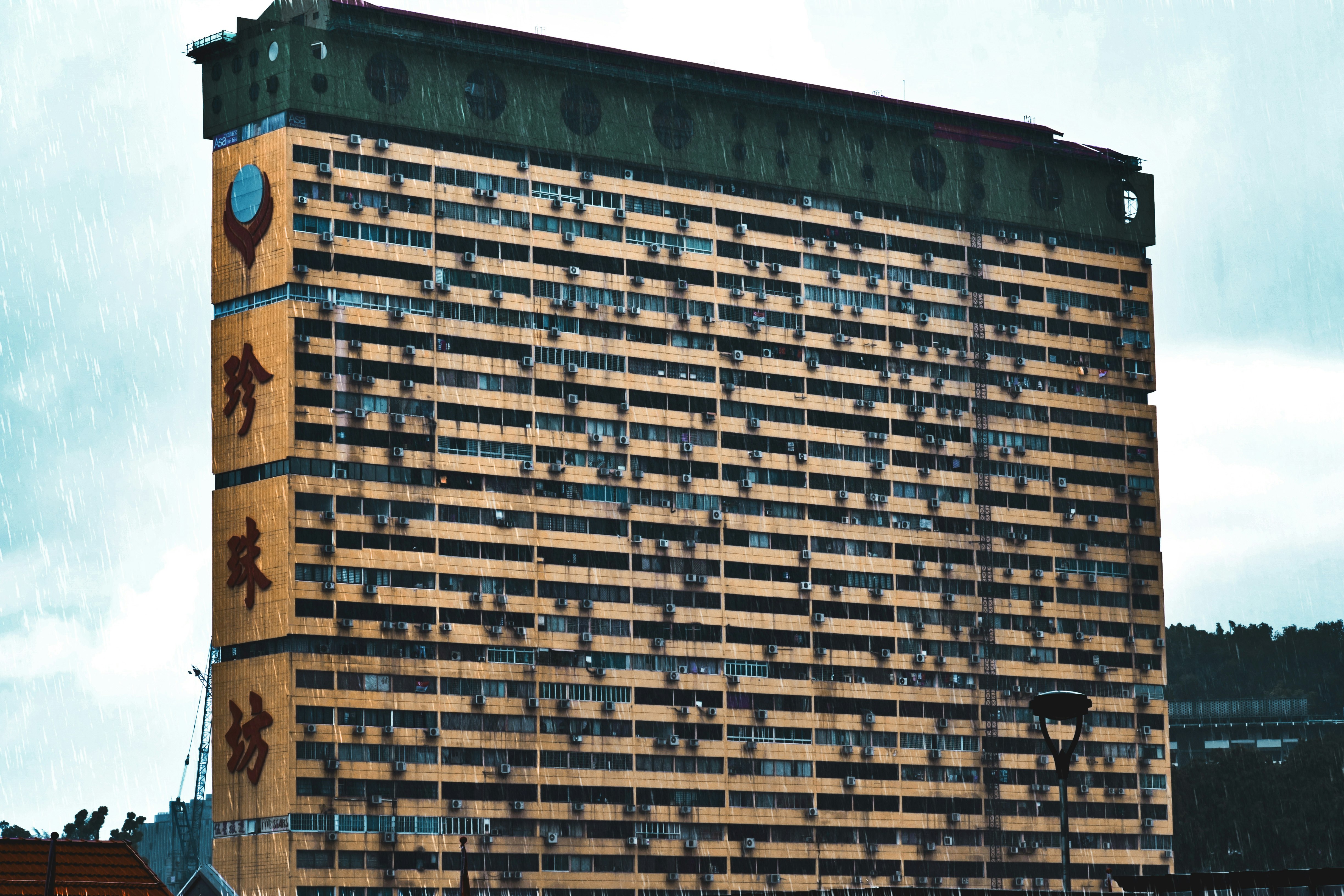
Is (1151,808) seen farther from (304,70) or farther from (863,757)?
(304,70)

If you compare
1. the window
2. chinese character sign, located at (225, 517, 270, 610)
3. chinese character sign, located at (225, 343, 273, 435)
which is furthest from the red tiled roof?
the window

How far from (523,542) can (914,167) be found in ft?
162

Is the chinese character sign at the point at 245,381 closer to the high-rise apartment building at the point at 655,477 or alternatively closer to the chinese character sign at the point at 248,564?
the high-rise apartment building at the point at 655,477

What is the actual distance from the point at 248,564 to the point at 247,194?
2713 cm

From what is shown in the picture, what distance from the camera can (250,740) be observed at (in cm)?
14700

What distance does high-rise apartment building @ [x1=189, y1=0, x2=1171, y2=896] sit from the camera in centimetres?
14850

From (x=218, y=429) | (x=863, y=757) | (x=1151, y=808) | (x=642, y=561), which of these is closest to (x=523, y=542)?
(x=642, y=561)

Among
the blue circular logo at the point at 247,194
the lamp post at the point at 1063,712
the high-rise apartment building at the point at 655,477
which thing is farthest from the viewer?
the blue circular logo at the point at 247,194

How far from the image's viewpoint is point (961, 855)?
557 feet

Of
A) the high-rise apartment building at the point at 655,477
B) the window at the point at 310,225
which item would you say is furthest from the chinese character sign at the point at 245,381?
the window at the point at 310,225

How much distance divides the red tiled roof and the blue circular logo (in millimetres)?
76666

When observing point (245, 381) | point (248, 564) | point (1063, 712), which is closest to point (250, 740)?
point (248, 564)

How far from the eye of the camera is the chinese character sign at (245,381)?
5906 inches

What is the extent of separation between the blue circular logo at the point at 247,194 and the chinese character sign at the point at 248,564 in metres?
22.5
